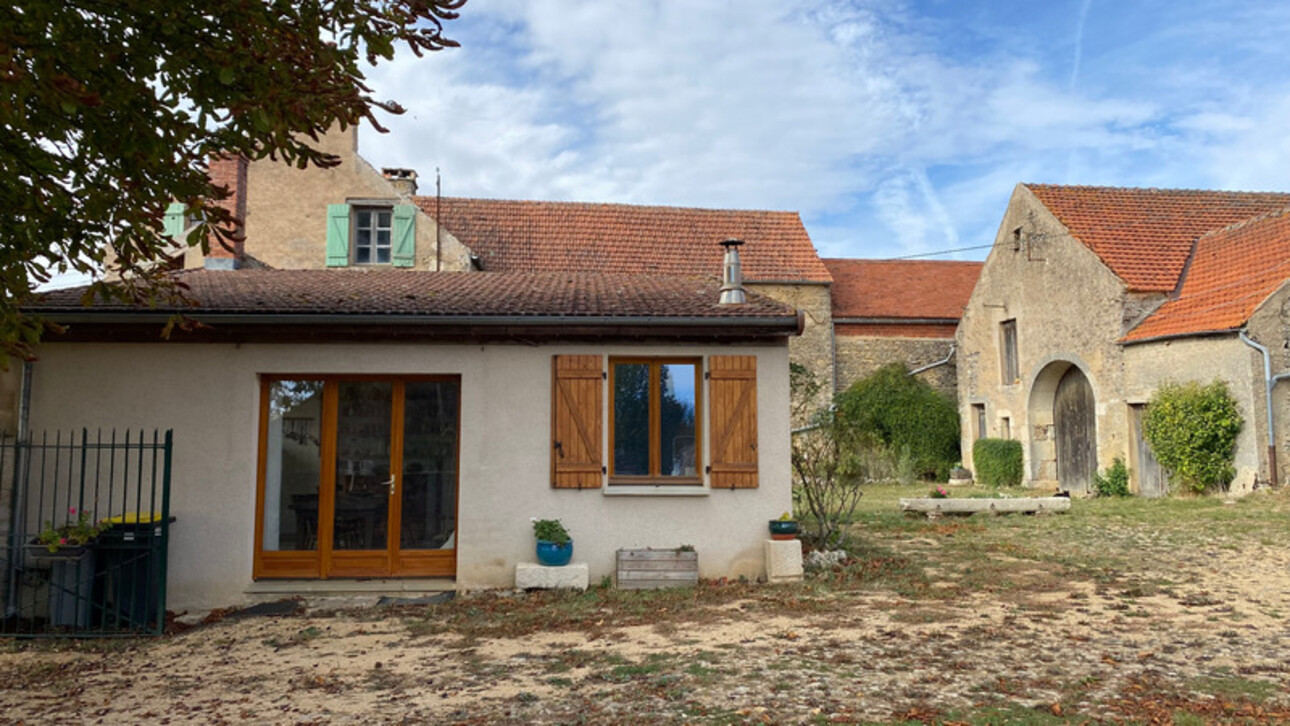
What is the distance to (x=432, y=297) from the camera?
8867 mm

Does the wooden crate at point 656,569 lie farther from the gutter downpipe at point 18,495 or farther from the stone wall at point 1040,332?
the stone wall at point 1040,332

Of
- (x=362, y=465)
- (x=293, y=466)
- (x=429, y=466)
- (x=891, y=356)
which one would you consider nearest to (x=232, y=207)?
(x=293, y=466)

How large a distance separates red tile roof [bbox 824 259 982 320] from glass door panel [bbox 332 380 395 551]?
59.9ft

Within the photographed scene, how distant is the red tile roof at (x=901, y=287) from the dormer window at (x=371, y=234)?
12841mm

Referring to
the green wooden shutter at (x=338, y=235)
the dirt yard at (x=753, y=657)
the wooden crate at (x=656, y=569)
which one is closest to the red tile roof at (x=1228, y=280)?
the dirt yard at (x=753, y=657)

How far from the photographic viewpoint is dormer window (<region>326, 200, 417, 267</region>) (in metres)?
18.7

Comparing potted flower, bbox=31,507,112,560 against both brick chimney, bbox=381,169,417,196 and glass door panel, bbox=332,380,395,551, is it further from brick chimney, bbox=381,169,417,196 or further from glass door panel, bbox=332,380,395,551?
brick chimney, bbox=381,169,417,196

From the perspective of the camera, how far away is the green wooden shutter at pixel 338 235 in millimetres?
18719

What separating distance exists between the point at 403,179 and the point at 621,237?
6.10 m

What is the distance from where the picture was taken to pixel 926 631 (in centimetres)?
651

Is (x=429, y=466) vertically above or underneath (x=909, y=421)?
underneath

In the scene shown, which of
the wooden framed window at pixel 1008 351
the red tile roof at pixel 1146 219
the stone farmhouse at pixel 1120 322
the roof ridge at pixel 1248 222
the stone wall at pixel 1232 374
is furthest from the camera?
the wooden framed window at pixel 1008 351

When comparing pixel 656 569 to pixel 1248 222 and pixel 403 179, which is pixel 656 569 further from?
pixel 1248 222

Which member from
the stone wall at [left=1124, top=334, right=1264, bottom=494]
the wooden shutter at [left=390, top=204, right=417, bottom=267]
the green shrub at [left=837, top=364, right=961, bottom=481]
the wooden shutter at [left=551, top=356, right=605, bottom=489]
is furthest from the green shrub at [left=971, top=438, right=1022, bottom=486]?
the wooden shutter at [left=551, top=356, right=605, bottom=489]
